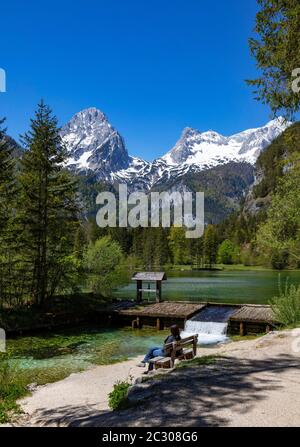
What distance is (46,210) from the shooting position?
Result: 35.0 m

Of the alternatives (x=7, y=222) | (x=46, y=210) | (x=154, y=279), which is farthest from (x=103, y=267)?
(x=7, y=222)

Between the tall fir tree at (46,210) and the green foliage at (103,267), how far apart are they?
6763mm

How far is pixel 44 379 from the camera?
687 inches

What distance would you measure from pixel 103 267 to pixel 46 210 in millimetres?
11449

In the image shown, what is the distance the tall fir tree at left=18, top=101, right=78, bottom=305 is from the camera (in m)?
34.0

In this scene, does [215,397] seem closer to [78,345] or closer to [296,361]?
[296,361]

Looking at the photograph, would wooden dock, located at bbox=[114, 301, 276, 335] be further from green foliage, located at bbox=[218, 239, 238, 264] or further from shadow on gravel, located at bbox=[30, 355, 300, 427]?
green foliage, located at bbox=[218, 239, 238, 264]

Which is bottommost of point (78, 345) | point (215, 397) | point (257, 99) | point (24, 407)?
point (78, 345)

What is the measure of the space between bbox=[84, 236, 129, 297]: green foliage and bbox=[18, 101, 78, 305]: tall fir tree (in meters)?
6.76

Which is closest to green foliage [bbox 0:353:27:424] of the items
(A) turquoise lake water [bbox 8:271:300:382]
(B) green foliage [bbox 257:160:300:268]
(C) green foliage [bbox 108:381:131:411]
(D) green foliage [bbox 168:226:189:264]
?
(C) green foliage [bbox 108:381:131:411]

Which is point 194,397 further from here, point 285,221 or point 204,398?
point 285,221

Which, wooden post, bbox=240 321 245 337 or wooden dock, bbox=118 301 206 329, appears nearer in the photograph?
wooden post, bbox=240 321 245 337

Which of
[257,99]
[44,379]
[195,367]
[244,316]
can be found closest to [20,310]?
[44,379]
